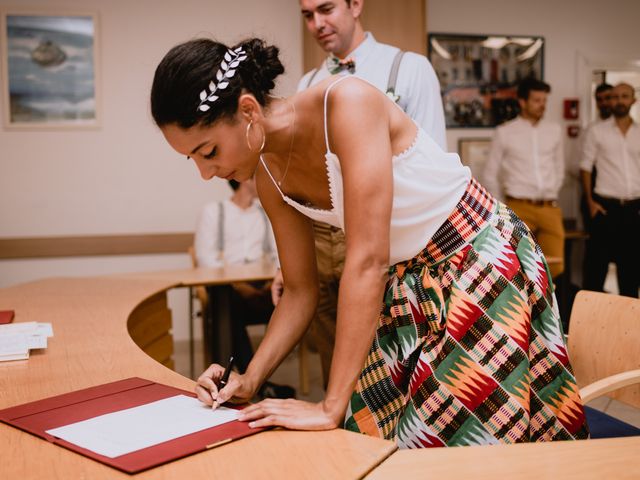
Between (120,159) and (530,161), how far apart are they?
10.6 ft

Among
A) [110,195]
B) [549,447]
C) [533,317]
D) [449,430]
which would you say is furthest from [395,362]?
[110,195]

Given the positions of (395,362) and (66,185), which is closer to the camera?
(395,362)

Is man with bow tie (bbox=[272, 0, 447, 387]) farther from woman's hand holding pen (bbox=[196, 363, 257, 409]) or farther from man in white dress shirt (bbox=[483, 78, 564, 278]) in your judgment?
man in white dress shirt (bbox=[483, 78, 564, 278])

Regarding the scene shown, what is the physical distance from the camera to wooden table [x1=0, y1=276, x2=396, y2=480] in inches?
40.1

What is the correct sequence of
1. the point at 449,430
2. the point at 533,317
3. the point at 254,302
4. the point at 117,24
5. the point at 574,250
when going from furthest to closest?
the point at 574,250 → the point at 117,24 → the point at 254,302 → the point at 533,317 → the point at 449,430

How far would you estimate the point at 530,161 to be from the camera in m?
5.58

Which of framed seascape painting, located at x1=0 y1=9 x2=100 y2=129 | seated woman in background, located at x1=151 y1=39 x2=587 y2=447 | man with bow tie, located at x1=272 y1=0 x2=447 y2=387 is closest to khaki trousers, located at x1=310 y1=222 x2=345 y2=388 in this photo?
man with bow tie, located at x1=272 y1=0 x2=447 y2=387

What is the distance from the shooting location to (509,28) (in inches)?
238

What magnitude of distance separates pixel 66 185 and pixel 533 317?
4282 mm

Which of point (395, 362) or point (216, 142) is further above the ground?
point (216, 142)

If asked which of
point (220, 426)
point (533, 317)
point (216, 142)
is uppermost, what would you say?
point (216, 142)

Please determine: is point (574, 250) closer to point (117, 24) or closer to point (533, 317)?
point (117, 24)

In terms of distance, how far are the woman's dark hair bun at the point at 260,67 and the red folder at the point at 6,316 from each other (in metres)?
1.35

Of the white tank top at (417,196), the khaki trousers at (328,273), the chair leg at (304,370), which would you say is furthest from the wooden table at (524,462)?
the chair leg at (304,370)
